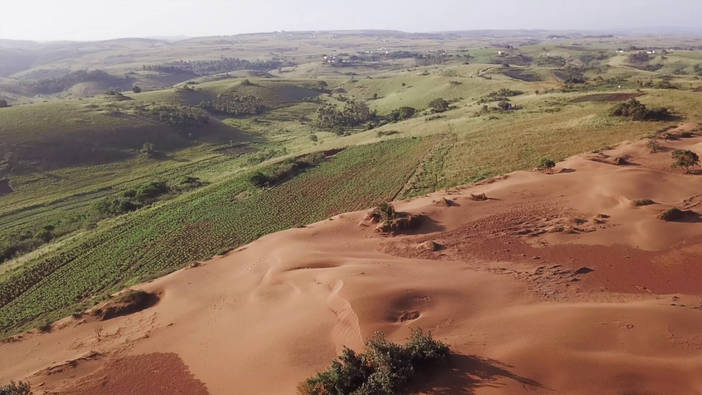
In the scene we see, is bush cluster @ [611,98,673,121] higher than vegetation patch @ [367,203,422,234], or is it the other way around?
bush cluster @ [611,98,673,121]

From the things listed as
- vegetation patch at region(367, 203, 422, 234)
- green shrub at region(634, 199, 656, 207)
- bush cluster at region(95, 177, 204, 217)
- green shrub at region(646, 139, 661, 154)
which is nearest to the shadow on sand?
vegetation patch at region(367, 203, 422, 234)

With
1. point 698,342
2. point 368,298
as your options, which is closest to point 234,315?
point 368,298

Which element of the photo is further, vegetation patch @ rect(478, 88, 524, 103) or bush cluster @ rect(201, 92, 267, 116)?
bush cluster @ rect(201, 92, 267, 116)

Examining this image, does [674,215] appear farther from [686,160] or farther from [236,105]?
[236,105]

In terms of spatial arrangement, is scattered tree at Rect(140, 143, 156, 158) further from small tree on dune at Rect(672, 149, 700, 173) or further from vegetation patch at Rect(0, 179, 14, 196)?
small tree on dune at Rect(672, 149, 700, 173)

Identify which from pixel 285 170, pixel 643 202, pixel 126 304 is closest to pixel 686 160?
pixel 643 202

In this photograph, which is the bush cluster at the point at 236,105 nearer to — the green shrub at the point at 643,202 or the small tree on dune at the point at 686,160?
the small tree on dune at the point at 686,160

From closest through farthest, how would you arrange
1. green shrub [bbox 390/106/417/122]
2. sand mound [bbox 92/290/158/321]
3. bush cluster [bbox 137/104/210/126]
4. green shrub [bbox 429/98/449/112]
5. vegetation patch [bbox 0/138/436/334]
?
sand mound [bbox 92/290/158/321] → vegetation patch [bbox 0/138/436/334] → green shrub [bbox 429/98/449/112] → green shrub [bbox 390/106/417/122] → bush cluster [bbox 137/104/210/126]

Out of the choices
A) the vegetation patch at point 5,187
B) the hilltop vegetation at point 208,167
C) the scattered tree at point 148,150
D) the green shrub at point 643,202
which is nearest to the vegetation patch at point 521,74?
the hilltop vegetation at point 208,167
